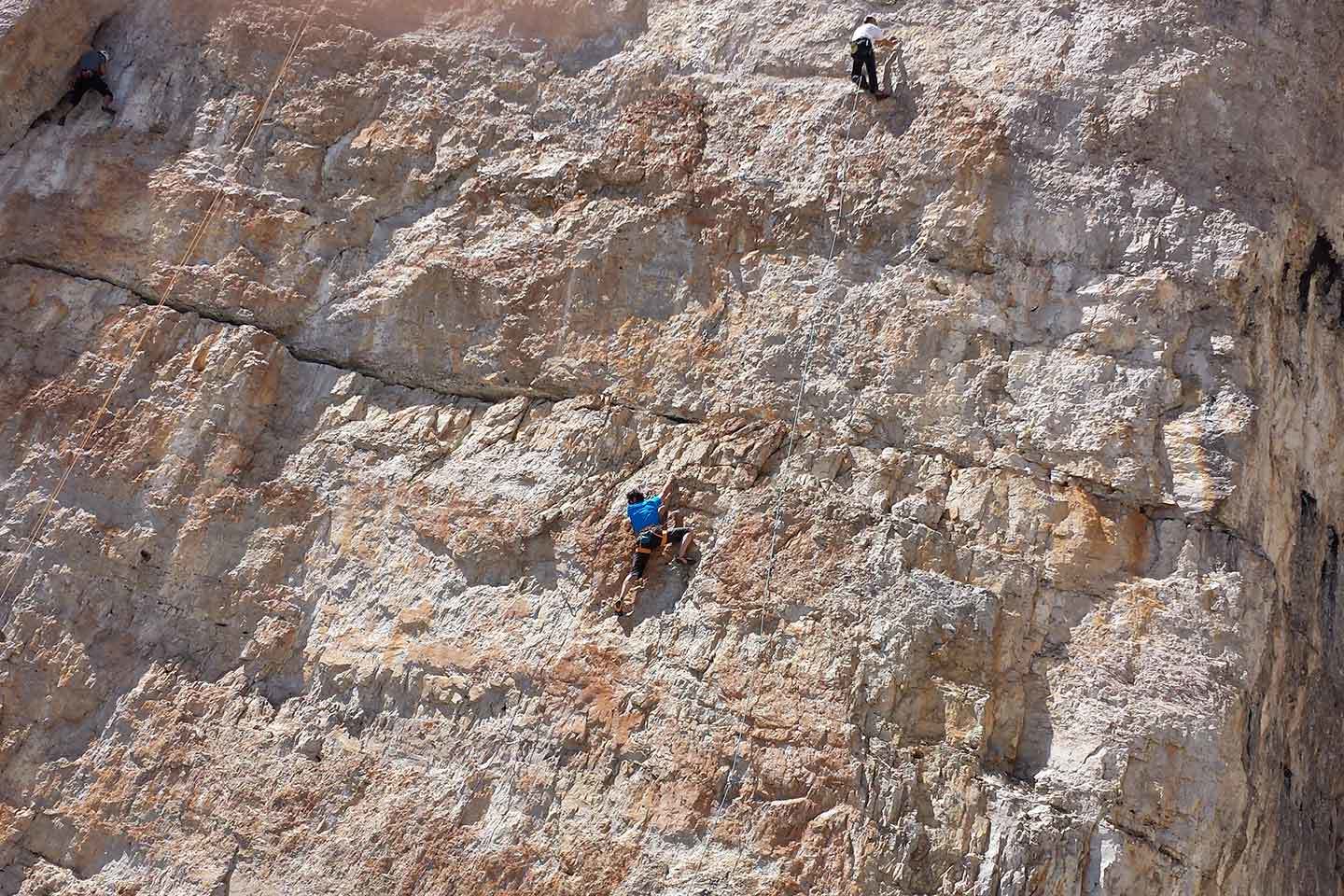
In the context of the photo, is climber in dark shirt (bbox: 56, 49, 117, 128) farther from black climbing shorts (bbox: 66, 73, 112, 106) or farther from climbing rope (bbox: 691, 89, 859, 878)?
climbing rope (bbox: 691, 89, 859, 878)

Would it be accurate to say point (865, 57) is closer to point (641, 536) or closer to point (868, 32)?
point (868, 32)

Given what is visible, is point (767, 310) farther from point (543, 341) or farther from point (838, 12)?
point (838, 12)

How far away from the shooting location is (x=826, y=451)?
8977mm

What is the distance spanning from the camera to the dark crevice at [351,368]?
9.69 metres

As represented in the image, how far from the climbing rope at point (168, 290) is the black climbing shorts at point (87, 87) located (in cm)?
149

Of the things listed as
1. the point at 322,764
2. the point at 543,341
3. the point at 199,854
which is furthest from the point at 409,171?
the point at 199,854

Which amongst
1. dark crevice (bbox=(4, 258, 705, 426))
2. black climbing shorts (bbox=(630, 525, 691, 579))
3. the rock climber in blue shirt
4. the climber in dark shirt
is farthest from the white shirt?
the climber in dark shirt

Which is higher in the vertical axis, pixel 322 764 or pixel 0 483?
pixel 0 483

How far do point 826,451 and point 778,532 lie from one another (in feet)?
2.27

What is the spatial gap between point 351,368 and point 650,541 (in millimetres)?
3231

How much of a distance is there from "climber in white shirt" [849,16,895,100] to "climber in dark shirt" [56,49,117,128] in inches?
262

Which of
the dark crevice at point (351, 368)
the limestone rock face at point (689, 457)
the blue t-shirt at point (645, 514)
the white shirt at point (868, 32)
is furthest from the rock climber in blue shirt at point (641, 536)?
the white shirt at point (868, 32)

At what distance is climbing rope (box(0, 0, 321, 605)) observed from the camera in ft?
32.5

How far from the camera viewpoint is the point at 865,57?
9.65m
